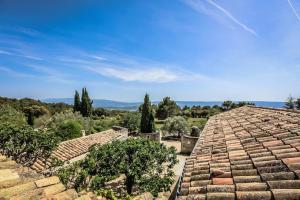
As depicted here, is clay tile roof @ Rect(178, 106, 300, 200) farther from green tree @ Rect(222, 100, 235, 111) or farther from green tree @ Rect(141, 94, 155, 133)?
green tree @ Rect(222, 100, 235, 111)

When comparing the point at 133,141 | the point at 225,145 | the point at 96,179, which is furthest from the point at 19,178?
the point at 133,141

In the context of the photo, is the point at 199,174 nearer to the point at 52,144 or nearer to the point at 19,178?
the point at 19,178

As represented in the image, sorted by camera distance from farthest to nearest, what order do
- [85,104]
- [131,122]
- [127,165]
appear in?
[85,104] → [131,122] → [127,165]

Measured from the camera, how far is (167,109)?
180 ft

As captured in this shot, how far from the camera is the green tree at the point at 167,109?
181ft

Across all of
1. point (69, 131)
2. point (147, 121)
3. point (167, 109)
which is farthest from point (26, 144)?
point (167, 109)

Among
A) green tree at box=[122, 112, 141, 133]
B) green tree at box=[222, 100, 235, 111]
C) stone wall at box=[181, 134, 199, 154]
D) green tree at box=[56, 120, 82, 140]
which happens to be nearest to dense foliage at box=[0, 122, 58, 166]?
green tree at box=[56, 120, 82, 140]

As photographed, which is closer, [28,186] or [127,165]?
[28,186]

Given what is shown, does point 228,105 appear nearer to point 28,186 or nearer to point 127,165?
point 127,165

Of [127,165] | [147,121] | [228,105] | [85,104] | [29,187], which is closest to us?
[29,187]

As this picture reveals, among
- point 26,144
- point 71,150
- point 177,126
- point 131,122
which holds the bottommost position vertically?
point 177,126

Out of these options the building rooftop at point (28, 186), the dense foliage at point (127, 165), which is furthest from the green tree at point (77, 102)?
the building rooftop at point (28, 186)

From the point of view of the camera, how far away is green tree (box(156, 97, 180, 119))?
181 ft

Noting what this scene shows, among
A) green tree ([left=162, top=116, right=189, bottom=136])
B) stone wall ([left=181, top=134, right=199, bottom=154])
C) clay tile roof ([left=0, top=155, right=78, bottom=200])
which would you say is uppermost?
clay tile roof ([left=0, top=155, right=78, bottom=200])
